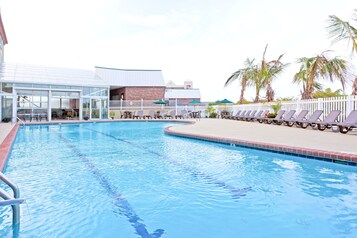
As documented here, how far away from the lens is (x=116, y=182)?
4113 mm

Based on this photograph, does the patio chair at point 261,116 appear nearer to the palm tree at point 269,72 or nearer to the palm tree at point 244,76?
the palm tree at point 269,72

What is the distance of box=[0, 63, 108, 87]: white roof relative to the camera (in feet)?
60.8

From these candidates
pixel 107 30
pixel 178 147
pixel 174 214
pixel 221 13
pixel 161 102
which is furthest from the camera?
pixel 161 102

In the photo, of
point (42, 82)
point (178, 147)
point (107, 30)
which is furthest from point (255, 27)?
point (42, 82)

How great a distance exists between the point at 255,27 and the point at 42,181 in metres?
16.9

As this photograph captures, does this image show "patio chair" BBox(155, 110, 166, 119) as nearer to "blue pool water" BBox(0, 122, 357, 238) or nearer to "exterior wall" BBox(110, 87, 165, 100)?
"exterior wall" BBox(110, 87, 165, 100)

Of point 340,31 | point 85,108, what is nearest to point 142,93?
point 85,108

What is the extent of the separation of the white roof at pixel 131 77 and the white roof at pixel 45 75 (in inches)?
186

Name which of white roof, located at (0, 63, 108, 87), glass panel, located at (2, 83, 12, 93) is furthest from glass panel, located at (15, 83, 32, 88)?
glass panel, located at (2, 83, 12, 93)

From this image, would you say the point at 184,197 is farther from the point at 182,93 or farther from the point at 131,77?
the point at 182,93

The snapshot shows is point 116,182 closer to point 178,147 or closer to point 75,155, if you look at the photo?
point 75,155

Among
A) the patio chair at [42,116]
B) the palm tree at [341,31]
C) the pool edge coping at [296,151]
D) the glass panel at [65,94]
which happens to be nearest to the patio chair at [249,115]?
the palm tree at [341,31]

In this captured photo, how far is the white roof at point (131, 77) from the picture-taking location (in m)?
28.5

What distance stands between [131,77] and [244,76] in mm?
12751
